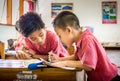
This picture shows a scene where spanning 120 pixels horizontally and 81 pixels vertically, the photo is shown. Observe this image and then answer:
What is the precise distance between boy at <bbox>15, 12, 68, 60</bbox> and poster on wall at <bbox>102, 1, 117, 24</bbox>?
3.52 m

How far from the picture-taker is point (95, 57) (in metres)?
1.04

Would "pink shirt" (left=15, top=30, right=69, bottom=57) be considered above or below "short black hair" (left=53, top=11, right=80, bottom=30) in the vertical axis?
below

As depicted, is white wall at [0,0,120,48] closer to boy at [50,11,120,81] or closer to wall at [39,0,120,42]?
wall at [39,0,120,42]

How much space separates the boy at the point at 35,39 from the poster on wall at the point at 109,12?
11.6 feet

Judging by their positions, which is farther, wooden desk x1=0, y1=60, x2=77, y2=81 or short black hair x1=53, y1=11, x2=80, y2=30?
short black hair x1=53, y1=11, x2=80, y2=30

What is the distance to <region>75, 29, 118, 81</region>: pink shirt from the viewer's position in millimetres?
1028

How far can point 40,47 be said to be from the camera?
1604 millimetres

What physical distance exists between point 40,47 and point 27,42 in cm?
11

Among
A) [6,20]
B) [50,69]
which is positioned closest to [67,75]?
[50,69]

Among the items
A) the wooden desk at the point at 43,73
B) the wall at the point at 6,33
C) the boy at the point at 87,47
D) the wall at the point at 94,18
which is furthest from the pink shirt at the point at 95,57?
the wall at the point at 94,18

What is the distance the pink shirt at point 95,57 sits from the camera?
1.03 metres

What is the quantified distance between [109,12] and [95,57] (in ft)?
13.8

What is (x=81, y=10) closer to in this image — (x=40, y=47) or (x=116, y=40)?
(x=116, y=40)

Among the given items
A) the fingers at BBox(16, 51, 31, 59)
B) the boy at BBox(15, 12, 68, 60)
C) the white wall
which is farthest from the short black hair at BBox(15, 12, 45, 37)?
the white wall
